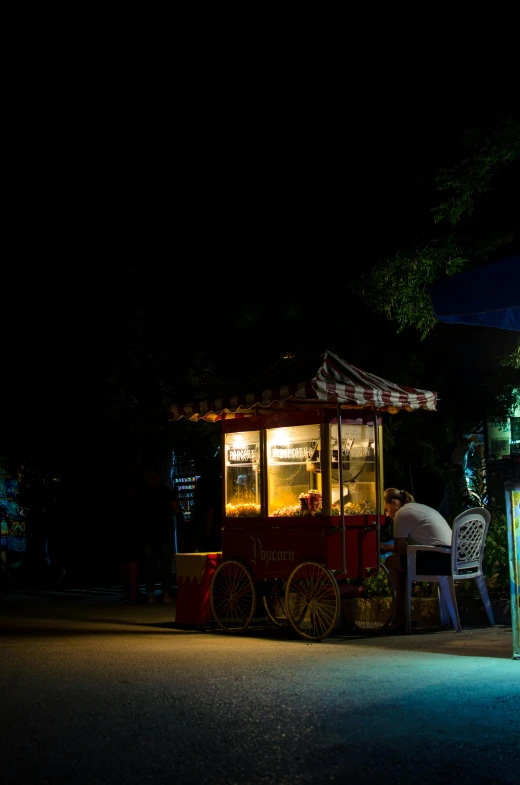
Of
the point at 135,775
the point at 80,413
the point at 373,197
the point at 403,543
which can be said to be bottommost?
the point at 135,775

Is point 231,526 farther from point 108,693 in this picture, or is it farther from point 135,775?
point 135,775

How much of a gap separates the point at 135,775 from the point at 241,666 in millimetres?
3583

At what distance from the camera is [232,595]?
39.2 ft

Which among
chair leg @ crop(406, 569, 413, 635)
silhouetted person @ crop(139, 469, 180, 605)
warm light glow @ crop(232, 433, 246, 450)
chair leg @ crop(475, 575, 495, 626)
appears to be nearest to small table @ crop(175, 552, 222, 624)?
warm light glow @ crop(232, 433, 246, 450)

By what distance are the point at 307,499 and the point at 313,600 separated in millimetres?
1165

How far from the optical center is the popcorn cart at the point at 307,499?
11.1 m

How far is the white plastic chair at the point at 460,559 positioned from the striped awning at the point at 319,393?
1.48 m

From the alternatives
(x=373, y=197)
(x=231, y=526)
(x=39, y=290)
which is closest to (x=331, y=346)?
(x=373, y=197)

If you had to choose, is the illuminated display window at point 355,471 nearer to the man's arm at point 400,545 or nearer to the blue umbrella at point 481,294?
the man's arm at point 400,545

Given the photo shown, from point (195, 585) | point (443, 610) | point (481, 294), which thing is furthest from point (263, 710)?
point (195, 585)

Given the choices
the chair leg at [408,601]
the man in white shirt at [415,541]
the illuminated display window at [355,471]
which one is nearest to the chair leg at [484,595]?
the man in white shirt at [415,541]

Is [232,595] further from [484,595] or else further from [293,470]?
[484,595]

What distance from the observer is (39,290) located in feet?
67.5

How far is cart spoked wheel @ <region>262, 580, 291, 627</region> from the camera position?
40.5 feet
